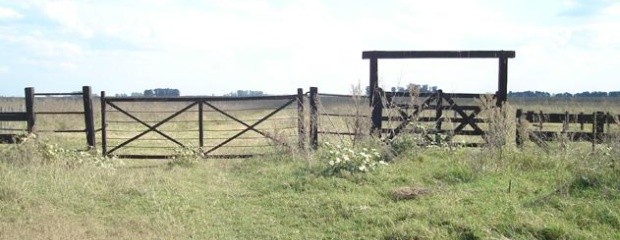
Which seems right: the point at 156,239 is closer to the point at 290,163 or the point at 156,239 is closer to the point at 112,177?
the point at 112,177

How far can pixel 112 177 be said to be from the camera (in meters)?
8.50

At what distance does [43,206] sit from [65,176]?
64.3 inches

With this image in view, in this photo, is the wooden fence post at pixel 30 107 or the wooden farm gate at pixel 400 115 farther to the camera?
the wooden fence post at pixel 30 107

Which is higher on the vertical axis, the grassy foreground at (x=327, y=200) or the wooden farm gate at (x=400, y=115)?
the wooden farm gate at (x=400, y=115)

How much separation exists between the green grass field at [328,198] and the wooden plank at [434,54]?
3.00m

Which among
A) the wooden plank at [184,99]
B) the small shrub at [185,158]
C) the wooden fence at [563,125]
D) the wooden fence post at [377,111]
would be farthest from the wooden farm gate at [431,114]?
the small shrub at [185,158]

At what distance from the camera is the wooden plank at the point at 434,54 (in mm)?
12078

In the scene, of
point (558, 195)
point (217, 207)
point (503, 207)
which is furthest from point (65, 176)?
point (558, 195)

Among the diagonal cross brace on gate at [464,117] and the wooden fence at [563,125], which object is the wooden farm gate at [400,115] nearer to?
the diagonal cross brace on gate at [464,117]

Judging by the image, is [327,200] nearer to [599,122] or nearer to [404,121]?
[404,121]

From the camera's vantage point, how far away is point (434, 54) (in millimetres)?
12203

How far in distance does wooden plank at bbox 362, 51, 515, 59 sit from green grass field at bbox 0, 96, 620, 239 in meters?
3.00

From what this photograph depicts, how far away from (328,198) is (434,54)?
20.1ft

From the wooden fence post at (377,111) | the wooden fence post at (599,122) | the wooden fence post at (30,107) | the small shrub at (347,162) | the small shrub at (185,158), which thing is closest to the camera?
the small shrub at (347,162)
